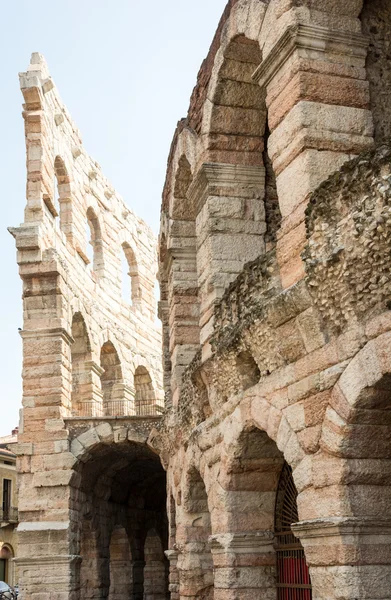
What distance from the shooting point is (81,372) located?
52.9 ft

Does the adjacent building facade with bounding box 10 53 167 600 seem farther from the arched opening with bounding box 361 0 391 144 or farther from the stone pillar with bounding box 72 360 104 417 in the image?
the arched opening with bounding box 361 0 391 144

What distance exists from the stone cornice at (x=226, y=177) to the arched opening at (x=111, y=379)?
34.2 feet

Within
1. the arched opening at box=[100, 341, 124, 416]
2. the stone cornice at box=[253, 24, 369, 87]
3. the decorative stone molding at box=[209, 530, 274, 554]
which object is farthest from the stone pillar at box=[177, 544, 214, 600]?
the arched opening at box=[100, 341, 124, 416]

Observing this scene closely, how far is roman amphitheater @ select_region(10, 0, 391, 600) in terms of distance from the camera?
4762mm

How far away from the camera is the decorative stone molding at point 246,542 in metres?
6.63

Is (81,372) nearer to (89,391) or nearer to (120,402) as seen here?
(89,391)

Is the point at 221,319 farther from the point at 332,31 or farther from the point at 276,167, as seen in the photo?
the point at 332,31

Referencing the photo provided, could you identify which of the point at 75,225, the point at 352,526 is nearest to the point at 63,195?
the point at 75,225

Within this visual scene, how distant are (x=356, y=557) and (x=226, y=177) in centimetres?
423

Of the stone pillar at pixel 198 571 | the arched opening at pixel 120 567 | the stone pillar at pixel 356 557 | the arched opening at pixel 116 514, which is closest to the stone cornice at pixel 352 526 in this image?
the stone pillar at pixel 356 557

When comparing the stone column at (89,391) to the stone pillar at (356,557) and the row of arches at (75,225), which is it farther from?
the stone pillar at (356,557)

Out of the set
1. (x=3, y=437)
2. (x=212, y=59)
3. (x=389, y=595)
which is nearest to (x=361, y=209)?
(x=389, y=595)

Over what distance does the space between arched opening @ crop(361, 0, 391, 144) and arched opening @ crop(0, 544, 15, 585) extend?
2707 centimetres

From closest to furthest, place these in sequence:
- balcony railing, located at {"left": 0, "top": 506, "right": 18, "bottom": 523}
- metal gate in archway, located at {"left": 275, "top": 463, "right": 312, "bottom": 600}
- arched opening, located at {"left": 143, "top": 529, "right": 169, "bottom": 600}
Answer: metal gate in archway, located at {"left": 275, "top": 463, "right": 312, "bottom": 600} < arched opening, located at {"left": 143, "top": 529, "right": 169, "bottom": 600} < balcony railing, located at {"left": 0, "top": 506, "right": 18, "bottom": 523}
